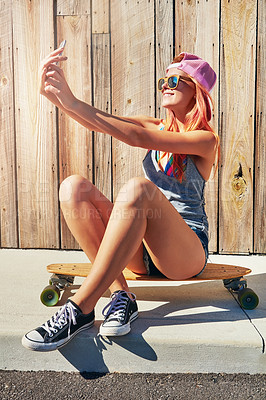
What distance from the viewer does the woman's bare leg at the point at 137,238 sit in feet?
5.72

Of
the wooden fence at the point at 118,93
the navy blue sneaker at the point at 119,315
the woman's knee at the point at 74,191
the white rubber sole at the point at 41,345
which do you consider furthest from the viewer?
the wooden fence at the point at 118,93

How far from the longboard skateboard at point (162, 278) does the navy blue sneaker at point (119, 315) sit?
7.7 inches

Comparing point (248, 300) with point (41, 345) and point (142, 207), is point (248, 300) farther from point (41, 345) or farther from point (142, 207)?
point (41, 345)

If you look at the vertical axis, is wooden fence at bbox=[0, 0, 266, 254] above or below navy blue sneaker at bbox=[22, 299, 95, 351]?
above

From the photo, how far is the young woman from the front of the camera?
5.72ft

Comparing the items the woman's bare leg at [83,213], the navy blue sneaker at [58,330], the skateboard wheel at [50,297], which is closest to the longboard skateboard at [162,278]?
the skateboard wheel at [50,297]

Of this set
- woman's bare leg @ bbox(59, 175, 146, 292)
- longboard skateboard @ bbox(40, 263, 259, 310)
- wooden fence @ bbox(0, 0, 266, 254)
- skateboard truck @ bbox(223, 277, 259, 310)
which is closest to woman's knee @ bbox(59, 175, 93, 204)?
woman's bare leg @ bbox(59, 175, 146, 292)

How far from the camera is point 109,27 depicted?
2.99 m

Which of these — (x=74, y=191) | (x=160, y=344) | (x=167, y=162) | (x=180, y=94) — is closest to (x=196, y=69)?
(x=180, y=94)

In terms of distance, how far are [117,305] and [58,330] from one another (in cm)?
28

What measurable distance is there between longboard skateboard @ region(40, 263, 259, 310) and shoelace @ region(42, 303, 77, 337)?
366mm

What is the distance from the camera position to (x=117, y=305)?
1.82 metres

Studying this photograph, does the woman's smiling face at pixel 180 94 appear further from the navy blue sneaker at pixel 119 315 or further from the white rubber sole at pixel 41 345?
the white rubber sole at pixel 41 345

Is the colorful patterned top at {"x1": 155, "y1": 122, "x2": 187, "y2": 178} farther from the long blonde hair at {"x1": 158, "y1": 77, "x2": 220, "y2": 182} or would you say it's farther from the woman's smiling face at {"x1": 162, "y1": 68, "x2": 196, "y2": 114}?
the woman's smiling face at {"x1": 162, "y1": 68, "x2": 196, "y2": 114}
